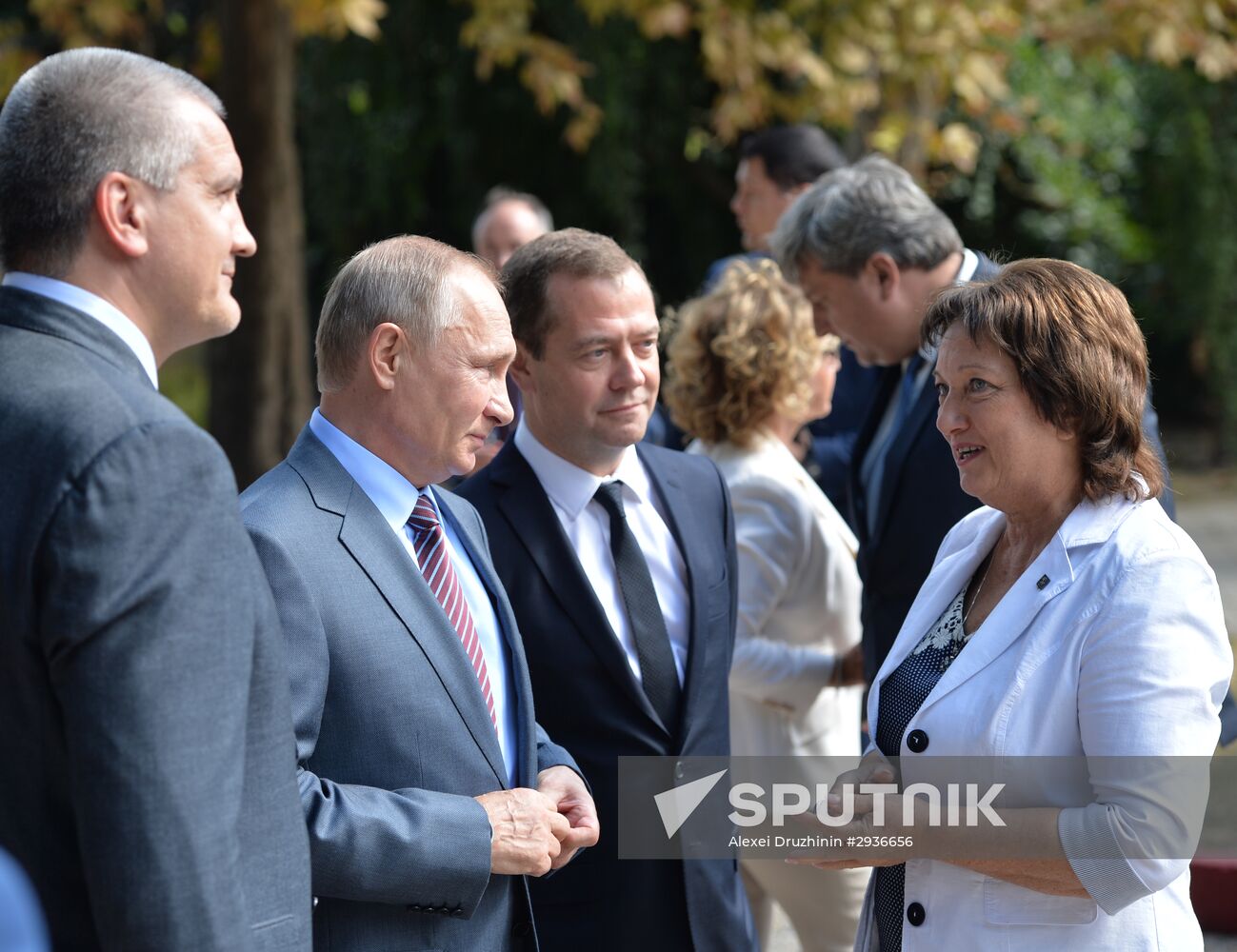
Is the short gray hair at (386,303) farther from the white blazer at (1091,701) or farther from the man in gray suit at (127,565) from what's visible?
the white blazer at (1091,701)

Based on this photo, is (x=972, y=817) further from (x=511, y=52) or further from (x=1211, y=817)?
(x=511, y=52)

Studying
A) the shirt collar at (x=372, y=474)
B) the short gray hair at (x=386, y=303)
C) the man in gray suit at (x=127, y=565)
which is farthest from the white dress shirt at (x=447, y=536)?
the man in gray suit at (x=127, y=565)

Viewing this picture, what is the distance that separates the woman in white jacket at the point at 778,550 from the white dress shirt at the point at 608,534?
0.62 metres

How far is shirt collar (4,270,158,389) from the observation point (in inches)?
63.5

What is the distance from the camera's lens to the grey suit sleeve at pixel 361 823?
1.89 meters

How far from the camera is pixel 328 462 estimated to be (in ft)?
7.02

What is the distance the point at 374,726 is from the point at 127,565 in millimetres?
606

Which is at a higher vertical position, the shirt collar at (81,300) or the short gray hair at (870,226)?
the short gray hair at (870,226)

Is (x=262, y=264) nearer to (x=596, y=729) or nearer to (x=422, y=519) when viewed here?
(x=596, y=729)

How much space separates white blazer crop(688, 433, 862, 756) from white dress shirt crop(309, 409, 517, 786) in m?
1.27

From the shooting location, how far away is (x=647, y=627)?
2762 mm

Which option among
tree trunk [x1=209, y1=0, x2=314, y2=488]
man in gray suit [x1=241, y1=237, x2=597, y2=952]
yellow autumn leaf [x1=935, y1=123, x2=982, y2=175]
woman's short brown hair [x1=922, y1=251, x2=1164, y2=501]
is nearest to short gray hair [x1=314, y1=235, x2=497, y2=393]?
man in gray suit [x1=241, y1=237, x2=597, y2=952]

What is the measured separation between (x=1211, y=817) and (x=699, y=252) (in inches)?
256

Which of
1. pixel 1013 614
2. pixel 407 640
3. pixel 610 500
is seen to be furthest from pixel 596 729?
pixel 1013 614
